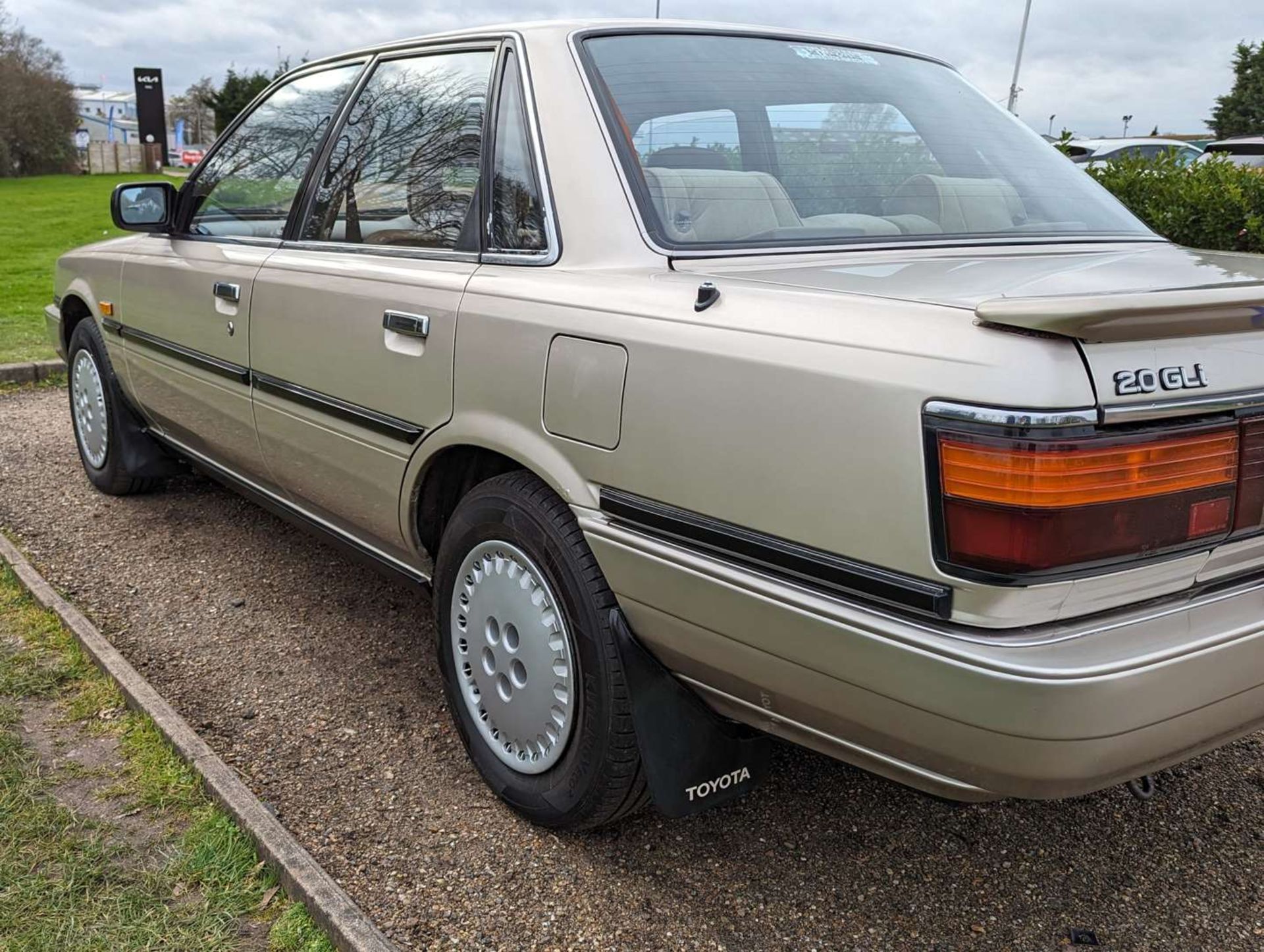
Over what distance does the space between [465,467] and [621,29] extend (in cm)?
113

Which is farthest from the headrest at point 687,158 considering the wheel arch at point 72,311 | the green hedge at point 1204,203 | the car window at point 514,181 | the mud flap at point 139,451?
the green hedge at point 1204,203

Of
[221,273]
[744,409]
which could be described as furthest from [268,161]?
[744,409]

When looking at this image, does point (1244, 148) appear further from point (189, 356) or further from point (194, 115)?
point (194, 115)

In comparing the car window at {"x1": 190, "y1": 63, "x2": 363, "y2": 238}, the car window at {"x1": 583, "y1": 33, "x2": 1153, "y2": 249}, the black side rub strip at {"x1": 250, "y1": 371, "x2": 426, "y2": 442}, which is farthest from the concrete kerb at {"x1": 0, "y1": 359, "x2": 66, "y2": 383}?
the car window at {"x1": 583, "y1": 33, "x2": 1153, "y2": 249}

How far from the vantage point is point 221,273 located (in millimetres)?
3586

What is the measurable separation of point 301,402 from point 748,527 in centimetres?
175

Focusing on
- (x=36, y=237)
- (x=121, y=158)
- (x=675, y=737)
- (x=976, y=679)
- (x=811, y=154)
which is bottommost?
(x=675, y=737)

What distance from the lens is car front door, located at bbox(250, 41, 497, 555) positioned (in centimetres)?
268

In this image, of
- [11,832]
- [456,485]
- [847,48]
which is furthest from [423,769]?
[847,48]

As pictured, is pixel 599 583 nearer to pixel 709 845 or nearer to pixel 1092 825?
pixel 709 845

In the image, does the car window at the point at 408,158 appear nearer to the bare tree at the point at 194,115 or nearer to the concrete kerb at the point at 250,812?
the concrete kerb at the point at 250,812

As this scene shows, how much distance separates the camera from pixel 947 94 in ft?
9.76

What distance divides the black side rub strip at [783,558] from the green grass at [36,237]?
7.13 m

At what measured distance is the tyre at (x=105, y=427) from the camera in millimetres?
4730
